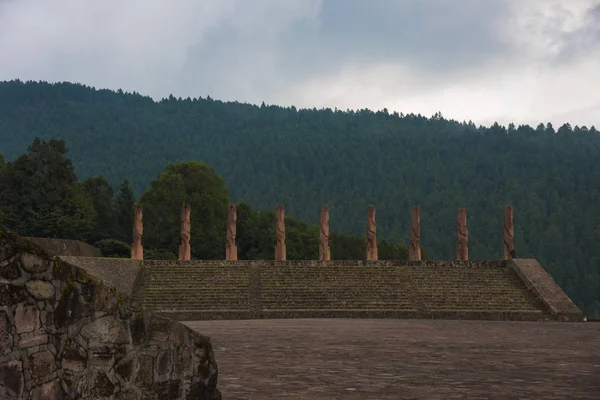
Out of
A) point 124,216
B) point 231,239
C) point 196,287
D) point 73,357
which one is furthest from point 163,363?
point 124,216

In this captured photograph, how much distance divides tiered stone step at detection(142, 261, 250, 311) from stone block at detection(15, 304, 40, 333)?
30707 millimetres

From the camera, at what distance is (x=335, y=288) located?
40.0m

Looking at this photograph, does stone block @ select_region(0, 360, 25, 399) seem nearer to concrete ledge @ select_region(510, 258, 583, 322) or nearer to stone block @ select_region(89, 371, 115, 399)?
stone block @ select_region(89, 371, 115, 399)

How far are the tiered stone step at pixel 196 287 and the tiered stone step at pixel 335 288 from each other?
1313 mm

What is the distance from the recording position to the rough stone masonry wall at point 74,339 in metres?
5.00

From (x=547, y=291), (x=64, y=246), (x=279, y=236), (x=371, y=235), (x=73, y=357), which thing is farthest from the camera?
(x=279, y=236)

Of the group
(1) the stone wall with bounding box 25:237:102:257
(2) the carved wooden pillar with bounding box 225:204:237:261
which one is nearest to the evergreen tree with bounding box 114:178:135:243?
(1) the stone wall with bounding box 25:237:102:257

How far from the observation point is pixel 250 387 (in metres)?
10.7

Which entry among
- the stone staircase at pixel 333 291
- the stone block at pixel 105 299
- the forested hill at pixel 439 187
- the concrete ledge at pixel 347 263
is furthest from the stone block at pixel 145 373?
the forested hill at pixel 439 187

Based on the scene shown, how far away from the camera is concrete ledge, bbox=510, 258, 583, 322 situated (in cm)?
3634

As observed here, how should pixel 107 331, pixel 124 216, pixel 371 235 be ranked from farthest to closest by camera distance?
pixel 124 216
pixel 371 235
pixel 107 331

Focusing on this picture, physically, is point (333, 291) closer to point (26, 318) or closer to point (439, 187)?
point (26, 318)

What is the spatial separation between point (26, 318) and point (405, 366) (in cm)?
965

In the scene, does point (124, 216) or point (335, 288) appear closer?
point (335, 288)
